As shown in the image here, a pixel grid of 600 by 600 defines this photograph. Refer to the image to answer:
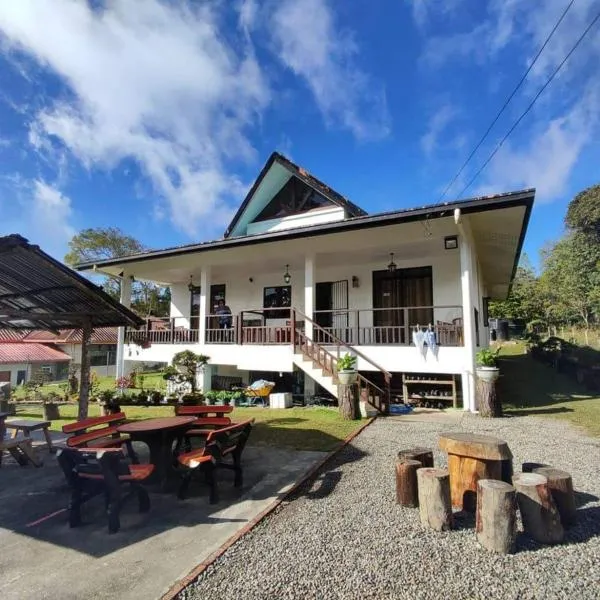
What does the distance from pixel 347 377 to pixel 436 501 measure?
15.9 ft

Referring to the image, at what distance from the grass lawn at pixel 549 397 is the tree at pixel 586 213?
22.4 metres

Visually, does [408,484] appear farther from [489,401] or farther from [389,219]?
[389,219]

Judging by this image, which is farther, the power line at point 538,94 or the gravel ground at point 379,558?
the power line at point 538,94

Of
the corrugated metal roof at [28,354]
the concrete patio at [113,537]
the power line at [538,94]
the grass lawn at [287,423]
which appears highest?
the power line at [538,94]

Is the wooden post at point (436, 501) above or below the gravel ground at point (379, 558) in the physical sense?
above

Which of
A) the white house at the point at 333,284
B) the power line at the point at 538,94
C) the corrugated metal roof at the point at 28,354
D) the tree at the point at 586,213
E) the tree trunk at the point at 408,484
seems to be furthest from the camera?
the tree at the point at 586,213

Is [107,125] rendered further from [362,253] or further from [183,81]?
[362,253]

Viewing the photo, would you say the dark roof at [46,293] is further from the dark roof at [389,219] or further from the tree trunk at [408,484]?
the tree trunk at [408,484]

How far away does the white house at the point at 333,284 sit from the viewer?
358 inches

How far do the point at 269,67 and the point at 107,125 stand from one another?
5.79 metres

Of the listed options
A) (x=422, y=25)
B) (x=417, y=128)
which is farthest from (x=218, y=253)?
(x=417, y=128)

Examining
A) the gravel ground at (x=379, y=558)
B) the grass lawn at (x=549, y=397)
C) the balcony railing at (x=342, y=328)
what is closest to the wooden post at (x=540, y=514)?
the gravel ground at (x=379, y=558)

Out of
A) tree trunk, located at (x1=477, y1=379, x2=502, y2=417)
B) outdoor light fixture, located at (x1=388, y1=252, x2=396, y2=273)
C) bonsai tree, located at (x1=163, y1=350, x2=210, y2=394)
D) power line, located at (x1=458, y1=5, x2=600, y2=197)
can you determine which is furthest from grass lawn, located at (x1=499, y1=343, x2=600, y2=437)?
bonsai tree, located at (x1=163, y1=350, x2=210, y2=394)

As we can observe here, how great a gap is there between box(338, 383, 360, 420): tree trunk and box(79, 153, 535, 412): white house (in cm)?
89
